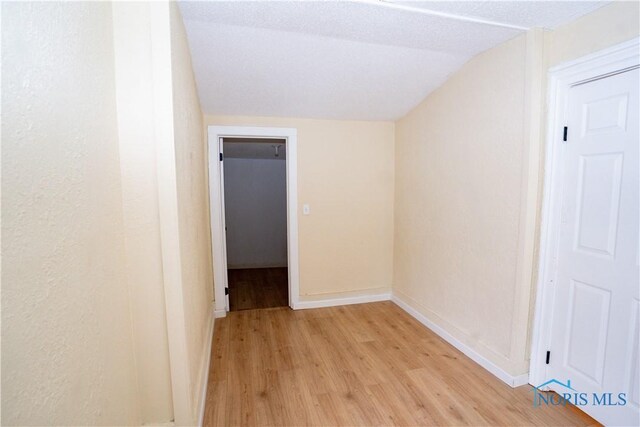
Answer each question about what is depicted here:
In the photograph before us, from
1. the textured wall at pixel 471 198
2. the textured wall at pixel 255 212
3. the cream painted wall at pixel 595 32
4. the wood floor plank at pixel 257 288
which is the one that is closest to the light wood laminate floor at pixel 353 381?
the textured wall at pixel 471 198

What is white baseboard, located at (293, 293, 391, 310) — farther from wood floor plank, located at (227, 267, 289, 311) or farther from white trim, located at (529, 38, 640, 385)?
white trim, located at (529, 38, 640, 385)

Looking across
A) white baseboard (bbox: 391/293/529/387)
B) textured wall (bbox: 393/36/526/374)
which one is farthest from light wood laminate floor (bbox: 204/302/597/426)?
textured wall (bbox: 393/36/526/374)

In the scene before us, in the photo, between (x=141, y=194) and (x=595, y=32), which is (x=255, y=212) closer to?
(x=141, y=194)

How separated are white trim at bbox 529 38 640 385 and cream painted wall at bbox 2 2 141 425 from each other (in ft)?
7.70

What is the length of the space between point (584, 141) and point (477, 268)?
106 centimetres

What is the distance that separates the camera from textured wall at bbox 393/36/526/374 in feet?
6.52

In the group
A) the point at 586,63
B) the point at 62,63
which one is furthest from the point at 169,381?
the point at 586,63

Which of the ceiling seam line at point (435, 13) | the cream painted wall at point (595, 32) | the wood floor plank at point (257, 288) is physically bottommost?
the wood floor plank at point (257, 288)

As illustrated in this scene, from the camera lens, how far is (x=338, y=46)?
205 centimetres

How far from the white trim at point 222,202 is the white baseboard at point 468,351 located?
124 centimetres

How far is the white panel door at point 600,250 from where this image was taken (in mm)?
1501

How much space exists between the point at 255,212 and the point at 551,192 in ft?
14.4

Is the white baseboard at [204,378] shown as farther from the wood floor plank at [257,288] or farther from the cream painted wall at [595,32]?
the cream painted wall at [595,32]

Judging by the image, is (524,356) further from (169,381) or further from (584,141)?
(169,381)
